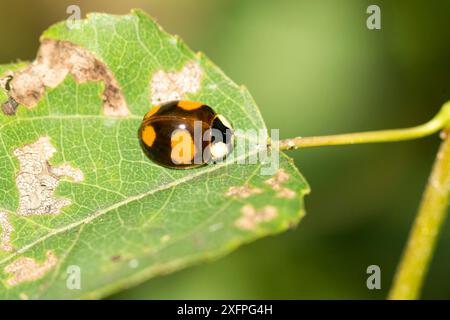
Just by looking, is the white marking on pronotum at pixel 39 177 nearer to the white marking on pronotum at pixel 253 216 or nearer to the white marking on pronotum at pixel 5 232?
the white marking on pronotum at pixel 5 232

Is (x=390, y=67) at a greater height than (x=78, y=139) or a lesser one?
greater

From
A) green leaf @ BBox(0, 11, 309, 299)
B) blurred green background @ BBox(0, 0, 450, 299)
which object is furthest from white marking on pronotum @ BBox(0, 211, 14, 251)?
blurred green background @ BBox(0, 0, 450, 299)

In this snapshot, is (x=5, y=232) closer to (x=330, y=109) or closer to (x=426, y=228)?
(x=426, y=228)

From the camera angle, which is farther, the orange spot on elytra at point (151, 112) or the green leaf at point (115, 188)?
the orange spot on elytra at point (151, 112)

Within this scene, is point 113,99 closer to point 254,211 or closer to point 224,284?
point 254,211

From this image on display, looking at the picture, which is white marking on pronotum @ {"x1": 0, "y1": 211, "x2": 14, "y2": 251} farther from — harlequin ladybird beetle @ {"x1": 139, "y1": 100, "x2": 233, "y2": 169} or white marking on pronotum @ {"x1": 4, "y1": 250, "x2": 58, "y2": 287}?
harlequin ladybird beetle @ {"x1": 139, "y1": 100, "x2": 233, "y2": 169}

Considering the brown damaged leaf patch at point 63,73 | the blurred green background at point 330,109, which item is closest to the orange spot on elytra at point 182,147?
the brown damaged leaf patch at point 63,73

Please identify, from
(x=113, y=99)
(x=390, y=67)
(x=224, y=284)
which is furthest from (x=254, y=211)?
(x=390, y=67)
